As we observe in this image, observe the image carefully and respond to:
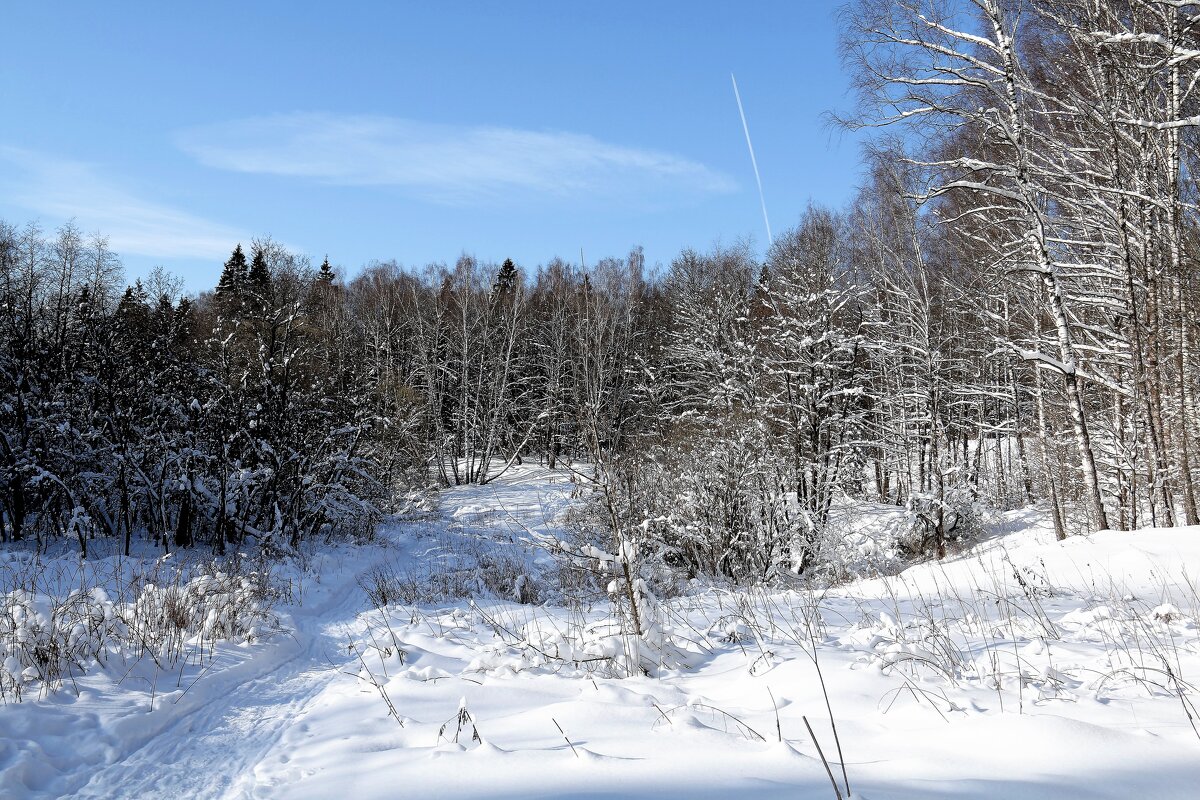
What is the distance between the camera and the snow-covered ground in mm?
2480

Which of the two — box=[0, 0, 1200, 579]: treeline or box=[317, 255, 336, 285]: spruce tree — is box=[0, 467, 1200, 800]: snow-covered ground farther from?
box=[317, 255, 336, 285]: spruce tree

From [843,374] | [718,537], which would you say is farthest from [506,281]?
[718,537]

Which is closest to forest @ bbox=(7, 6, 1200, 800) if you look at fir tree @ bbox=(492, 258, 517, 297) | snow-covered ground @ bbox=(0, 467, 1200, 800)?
snow-covered ground @ bbox=(0, 467, 1200, 800)

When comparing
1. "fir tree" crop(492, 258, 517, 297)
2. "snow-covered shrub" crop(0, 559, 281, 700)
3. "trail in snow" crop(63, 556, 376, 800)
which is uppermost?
"fir tree" crop(492, 258, 517, 297)

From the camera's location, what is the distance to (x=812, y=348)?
56.7ft

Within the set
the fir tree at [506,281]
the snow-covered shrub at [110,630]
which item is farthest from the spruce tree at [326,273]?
the snow-covered shrub at [110,630]

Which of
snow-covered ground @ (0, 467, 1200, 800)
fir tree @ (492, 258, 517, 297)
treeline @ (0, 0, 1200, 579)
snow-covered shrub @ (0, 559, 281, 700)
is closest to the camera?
snow-covered ground @ (0, 467, 1200, 800)

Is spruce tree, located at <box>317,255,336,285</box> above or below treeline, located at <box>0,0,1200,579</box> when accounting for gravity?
above

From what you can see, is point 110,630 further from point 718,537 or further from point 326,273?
point 326,273

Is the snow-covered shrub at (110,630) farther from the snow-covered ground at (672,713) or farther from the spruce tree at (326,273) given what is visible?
the spruce tree at (326,273)

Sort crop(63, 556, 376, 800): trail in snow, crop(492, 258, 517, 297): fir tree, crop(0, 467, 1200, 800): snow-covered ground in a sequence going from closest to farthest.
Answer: crop(0, 467, 1200, 800): snow-covered ground → crop(63, 556, 376, 800): trail in snow → crop(492, 258, 517, 297): fir tree

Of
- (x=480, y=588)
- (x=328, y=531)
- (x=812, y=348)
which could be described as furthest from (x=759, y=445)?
(x=328, y=531)

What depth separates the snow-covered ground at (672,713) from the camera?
248cm

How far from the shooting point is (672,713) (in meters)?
3.25
